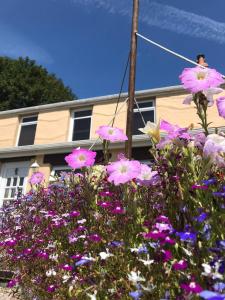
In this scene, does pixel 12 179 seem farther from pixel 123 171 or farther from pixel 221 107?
pixel 221 107

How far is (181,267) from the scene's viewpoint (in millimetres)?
1817

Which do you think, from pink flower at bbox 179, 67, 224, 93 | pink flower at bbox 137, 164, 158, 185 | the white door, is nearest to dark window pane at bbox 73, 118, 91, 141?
the white door

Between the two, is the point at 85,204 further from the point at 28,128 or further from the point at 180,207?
the point at 28,128

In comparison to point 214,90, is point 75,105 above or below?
above

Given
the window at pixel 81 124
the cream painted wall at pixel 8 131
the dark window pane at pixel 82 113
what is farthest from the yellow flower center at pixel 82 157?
the cream painted wall at pixel 8 131

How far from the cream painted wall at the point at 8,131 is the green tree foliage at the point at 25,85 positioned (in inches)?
392

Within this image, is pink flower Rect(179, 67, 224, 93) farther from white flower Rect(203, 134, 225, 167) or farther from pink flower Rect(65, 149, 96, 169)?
pink flower Rect(65, 149, 96, 169)

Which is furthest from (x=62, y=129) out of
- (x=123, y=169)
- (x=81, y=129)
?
(x=123, y=169)

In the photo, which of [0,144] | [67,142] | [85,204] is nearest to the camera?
[85,204]

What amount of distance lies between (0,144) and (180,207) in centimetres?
1459

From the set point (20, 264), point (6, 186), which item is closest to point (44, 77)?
point (6, 186)

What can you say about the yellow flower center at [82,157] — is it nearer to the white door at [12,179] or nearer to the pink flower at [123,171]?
the pink flower at [123,171]

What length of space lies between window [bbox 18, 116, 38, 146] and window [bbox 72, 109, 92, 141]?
2048 millimetres

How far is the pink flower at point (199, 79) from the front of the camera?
7.70 feet
